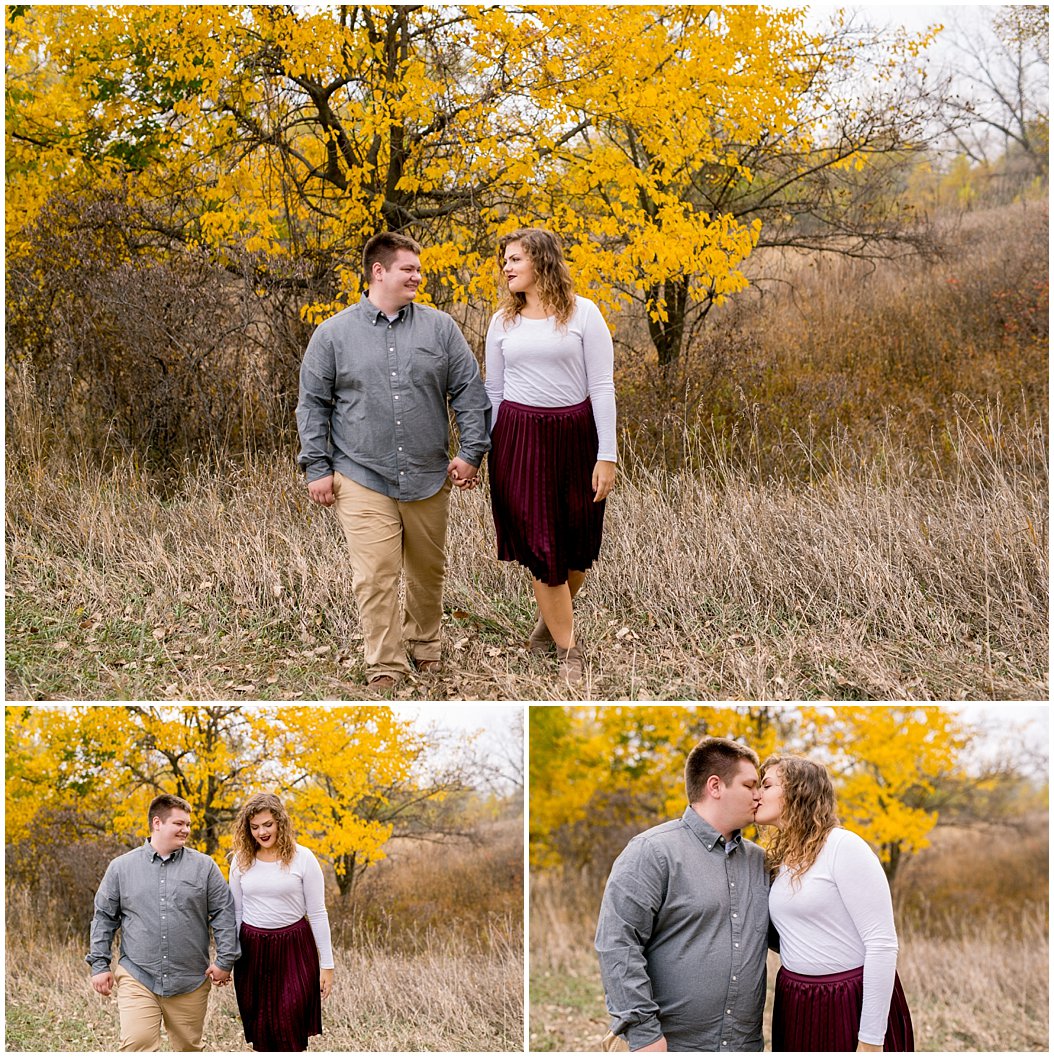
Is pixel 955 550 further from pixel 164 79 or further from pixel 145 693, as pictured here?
pixel 164 79

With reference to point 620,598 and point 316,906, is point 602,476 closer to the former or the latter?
point 620,598

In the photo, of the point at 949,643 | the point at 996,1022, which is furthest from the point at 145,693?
the point at 996,1022

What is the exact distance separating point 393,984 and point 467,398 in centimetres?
402

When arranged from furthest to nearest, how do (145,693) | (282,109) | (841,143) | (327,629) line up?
(841,143)
(282,109)
(327,629)
(145,693)

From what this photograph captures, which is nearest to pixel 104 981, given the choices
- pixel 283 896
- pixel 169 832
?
pixel 169 832

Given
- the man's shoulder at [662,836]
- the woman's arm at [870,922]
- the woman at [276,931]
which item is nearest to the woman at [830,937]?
the woman's arm at [870,922]

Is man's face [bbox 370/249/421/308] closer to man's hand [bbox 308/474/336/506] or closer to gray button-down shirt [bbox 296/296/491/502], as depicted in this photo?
gray button-down shirt [bbox 296/296/491/502]

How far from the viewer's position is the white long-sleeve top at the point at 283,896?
4617mm

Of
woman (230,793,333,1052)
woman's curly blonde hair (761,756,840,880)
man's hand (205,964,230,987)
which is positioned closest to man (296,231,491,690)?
woman (230,793,333,1052)

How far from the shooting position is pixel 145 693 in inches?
214

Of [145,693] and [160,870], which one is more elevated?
[145,693]

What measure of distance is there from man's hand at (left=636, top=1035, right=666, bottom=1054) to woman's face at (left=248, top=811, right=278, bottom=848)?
82.9 inches

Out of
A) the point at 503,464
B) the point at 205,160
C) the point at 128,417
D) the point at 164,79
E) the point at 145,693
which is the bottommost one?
the point at 145,693

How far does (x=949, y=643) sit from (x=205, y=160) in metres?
6.25
